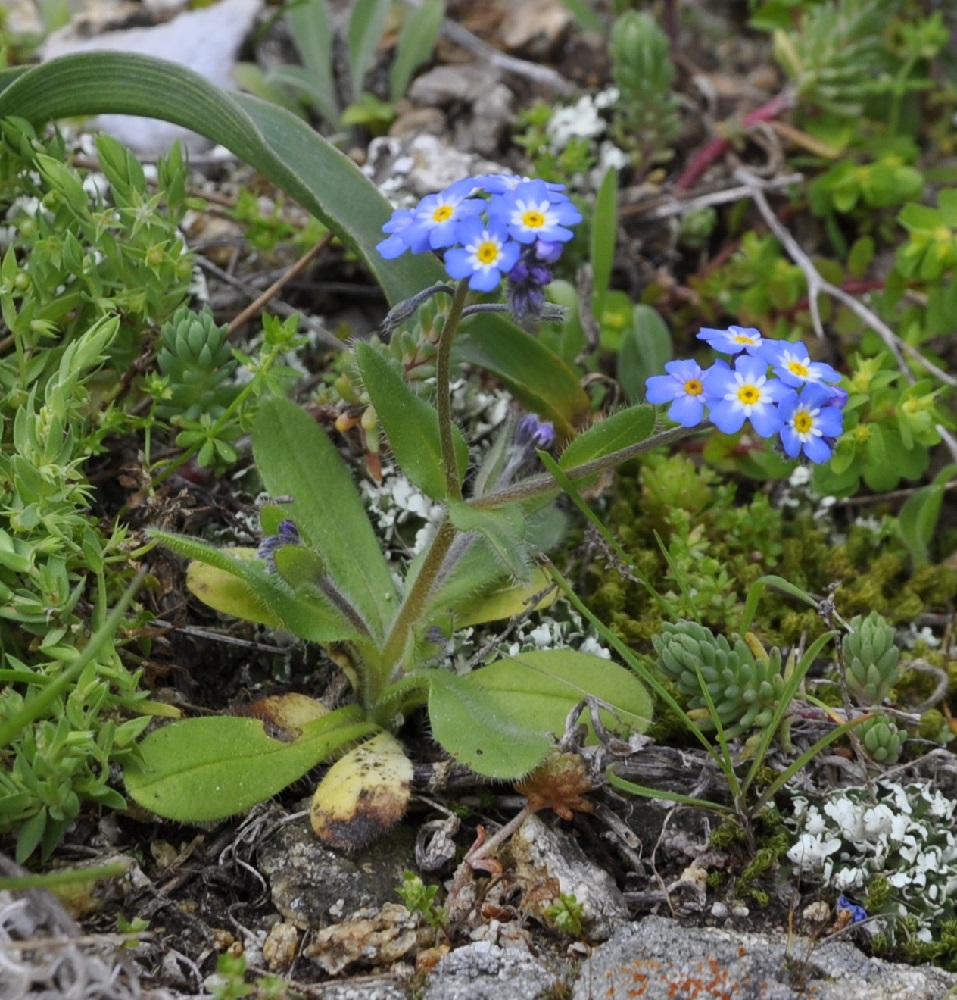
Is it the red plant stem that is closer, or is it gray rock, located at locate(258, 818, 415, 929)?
gray rock, located at locate(258, 818, 415, 929)

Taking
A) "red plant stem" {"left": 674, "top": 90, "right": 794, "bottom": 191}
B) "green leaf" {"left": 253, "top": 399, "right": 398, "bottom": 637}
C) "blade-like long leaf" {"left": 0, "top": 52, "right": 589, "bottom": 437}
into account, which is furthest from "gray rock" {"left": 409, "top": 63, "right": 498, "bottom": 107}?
"green leaf" {"left": 253, "top": 399, "right": 398, "bottom": 637}

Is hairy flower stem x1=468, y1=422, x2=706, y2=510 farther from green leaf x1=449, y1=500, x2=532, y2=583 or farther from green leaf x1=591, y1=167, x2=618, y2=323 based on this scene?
green leaf x1=591, y1=167, x2=618, y2=323

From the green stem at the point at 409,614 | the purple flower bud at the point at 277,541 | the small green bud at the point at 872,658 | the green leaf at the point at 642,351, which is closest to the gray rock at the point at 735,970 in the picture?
the small green bud at the point at 872,658

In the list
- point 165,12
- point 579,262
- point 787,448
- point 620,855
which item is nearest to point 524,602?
point 620,855

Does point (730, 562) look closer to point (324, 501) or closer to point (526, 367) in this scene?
point (526, 367)

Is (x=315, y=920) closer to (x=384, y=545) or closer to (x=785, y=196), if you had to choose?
(x=384, y=545)

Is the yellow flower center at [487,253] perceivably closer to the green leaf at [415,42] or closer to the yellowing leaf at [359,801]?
the yellowing leaf at [359,801]

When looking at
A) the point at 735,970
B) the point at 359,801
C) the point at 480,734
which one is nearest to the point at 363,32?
the point at 480,734
